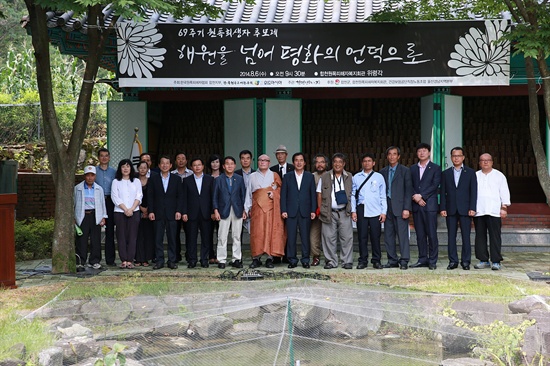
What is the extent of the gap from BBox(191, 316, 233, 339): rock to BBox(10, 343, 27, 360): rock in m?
1.21

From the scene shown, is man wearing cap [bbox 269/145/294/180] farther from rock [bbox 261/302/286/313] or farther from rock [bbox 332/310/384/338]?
rock [bbox 261/302/286/313]

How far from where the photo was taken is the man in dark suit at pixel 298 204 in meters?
10.7

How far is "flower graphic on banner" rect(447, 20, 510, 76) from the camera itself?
1155 centimetres

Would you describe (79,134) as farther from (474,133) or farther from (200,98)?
(474,133)

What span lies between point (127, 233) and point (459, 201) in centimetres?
450

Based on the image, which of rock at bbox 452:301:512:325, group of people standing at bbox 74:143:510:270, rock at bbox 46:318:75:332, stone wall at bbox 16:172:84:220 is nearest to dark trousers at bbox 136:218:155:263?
group of people standing at bbox 74:143:510:270

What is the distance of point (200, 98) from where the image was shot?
14070 mm

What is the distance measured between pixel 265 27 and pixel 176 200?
118 inches

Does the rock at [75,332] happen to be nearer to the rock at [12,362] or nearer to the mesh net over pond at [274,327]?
the mesh net over pond at [274,327]

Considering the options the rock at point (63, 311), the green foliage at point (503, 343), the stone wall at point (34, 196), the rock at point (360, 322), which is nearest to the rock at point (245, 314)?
the rock at point (360, 322)

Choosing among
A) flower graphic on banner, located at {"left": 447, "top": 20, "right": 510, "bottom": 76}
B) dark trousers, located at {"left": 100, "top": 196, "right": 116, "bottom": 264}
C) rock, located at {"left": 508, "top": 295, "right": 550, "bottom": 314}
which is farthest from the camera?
flower graphic on banner, located at {"left": 447, "top": 20, "right": 510, "bottom": 76}

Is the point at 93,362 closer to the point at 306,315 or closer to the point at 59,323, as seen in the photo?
the point at 59,323

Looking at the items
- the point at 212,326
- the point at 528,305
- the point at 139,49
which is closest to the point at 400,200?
the point at 528,305

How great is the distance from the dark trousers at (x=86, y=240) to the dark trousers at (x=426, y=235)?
436 cm
